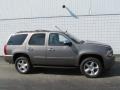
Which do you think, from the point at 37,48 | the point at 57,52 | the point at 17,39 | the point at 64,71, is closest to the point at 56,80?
the point at 57,52

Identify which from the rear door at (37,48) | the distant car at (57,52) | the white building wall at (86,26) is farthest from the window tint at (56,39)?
the white building wall at (86,26)

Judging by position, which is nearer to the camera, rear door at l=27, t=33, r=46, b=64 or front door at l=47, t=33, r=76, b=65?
front door at l=47, t=33, r=76, b=65

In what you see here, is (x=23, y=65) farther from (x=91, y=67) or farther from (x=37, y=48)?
(x=91, y=67)

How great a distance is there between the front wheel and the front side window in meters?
1.30

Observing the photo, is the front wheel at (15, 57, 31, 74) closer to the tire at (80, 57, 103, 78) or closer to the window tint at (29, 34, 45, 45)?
the window tint at (29, 34, 45, 45)

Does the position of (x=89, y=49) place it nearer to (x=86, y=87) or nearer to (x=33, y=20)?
(x=86, y=87)

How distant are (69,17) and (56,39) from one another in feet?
20.5

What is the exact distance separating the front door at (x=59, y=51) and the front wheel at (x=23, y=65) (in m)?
0.94

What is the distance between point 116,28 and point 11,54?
7169 mm

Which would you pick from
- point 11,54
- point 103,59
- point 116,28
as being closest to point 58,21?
point 116,28

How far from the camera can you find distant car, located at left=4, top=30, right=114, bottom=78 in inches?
510

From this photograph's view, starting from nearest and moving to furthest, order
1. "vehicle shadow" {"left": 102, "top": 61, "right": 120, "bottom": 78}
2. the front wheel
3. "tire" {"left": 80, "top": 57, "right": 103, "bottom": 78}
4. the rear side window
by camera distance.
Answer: "tire" {"left": 80, "top": 57, "right": 103, "bottom": 78}
"vehicle shadow" {"left": 102, "top": 61, "right": 120, "bottom": 78}
the front wheel
the rear side window

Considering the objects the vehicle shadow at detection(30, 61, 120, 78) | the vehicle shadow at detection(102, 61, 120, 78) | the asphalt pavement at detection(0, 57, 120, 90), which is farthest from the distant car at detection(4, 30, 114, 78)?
the vehicle shadow at detection(30, 61, 120, 78)

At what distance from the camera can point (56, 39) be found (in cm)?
1366
